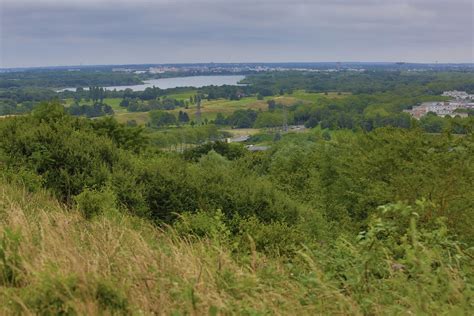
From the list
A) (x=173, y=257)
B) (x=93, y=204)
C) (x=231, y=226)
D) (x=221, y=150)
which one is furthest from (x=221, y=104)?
(x=173, y=257)

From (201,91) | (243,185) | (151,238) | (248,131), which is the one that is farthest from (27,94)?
(151,238)

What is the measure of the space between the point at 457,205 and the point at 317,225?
474 cm

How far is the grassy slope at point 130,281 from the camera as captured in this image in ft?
10.8

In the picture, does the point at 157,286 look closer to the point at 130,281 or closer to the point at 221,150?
the point at 130,281

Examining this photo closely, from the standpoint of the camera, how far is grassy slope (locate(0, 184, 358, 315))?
10.8 ft

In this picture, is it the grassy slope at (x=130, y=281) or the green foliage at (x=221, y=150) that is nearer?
the grassy slope at (x=130, y=281)

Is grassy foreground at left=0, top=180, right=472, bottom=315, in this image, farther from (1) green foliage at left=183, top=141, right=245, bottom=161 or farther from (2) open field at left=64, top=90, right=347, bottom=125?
(2) open field at left=64, top=90, right=347, bottom=125

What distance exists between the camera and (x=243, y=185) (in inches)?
663

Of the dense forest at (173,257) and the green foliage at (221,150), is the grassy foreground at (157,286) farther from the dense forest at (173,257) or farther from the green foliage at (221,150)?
the green foliage at (221,150)

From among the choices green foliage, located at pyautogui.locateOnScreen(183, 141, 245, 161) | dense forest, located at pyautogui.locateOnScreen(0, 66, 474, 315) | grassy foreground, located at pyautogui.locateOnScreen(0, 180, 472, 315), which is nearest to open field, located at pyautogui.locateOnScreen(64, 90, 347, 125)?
green foliage, located at pyautogui.locateOnScreen(183, 141, 245, 161)

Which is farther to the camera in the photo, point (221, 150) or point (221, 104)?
point (221, 104)

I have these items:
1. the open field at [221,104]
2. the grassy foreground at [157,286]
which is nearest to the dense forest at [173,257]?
the grassy foreground at [157,286]

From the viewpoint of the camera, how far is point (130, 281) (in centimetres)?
371

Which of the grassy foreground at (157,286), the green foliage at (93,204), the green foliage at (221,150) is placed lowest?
the green foliage at (221,150)
